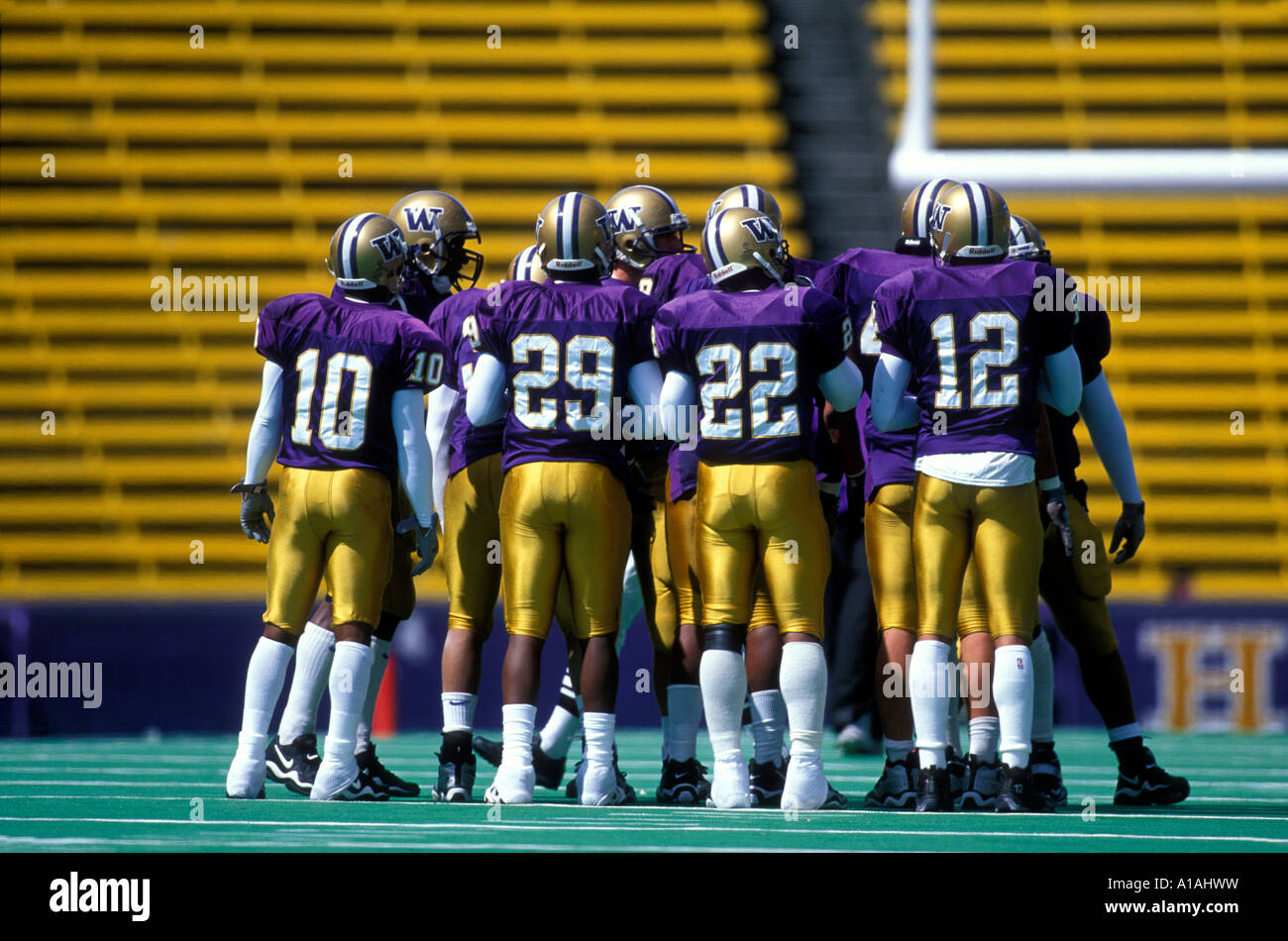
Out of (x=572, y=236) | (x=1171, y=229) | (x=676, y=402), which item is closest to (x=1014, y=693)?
(x=676, y=402)

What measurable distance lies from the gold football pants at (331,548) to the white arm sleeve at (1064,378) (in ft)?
7.27

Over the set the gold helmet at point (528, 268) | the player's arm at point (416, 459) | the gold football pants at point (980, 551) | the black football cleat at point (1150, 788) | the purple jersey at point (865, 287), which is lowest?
the black football cleat at point (1150, 788)

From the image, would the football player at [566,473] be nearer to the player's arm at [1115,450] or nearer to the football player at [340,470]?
the football player at [340,470]

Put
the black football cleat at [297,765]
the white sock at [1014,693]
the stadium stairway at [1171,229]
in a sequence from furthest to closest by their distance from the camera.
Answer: the stadium stairway at [1171,229], the black football cleat at [297,765], the white sock at [1014,693]

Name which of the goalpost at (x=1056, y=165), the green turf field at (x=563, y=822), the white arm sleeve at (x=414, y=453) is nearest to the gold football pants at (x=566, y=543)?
the white arm sleeve at (x=414, y=453)

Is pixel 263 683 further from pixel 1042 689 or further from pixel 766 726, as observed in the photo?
pixel 1042 689

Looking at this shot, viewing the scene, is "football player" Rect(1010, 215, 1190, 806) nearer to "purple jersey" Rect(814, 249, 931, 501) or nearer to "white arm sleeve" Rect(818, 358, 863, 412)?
"purple jersey" Rect(814, 249, 931, 501)

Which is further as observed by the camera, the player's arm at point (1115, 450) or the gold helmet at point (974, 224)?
the player's arm at point (1115, 450)

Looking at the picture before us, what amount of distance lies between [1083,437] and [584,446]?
26.0 feet

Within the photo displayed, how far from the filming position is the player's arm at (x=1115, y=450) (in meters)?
6.40

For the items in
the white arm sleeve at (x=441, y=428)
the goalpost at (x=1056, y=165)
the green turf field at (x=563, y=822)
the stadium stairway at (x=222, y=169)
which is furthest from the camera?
the stadium stairway at (x=222, y=169)

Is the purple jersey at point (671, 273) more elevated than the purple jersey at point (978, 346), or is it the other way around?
the purple jersey at point (671, 273)
